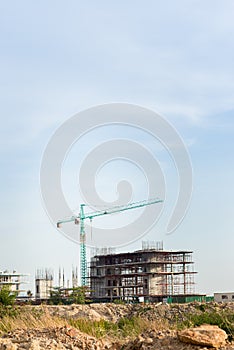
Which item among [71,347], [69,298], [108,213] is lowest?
[69,298]

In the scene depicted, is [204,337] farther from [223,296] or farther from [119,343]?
[223,296]

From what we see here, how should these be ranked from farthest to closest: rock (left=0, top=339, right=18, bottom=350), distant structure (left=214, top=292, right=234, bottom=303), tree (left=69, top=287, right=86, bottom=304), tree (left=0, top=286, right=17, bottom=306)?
tree (left=69, top=287, right=86, bottom=304) → distant structure (left=214, top=292, right=234, bottom=303) → tree (left=0, top=286, right=17, bottom=306) → rock (left=0, top=339, right=18, bottom=350)

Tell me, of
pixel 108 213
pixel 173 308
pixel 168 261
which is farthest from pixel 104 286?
pixel 173 308

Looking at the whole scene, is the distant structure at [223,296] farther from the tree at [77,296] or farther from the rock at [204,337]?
the rock at [204,337]

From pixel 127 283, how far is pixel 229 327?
71002 mm

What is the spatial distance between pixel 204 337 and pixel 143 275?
7034cm

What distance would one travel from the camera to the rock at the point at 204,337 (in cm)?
1036

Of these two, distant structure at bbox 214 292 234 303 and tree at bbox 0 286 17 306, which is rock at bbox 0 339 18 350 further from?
distant structure at bbox 214 292 234 303

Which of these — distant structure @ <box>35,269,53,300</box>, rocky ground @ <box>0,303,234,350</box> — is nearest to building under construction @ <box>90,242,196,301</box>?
distant structure @ <box>35,269,53,300</box>

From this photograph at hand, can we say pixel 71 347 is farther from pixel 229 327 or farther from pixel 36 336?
pixel 229 327

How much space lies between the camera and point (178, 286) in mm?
81438

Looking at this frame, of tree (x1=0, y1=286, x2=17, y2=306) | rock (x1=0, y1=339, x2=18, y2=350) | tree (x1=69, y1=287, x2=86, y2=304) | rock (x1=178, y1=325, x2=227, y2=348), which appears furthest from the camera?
tree (x1=69, y1=287, x2=86, y2=304)

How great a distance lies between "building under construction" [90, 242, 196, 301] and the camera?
260 ft

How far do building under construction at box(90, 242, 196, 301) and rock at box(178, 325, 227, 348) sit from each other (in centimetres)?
6811
